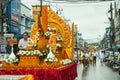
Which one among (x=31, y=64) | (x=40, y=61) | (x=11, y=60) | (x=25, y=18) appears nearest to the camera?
(x=31, y=64)

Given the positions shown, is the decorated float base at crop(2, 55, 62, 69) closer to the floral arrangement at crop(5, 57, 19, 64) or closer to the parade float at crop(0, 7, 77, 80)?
the parade float at crop(0, 7, 77, 80)

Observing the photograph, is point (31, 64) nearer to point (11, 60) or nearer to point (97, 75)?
point (11, 60)

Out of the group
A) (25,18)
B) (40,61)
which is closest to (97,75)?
(40,61)

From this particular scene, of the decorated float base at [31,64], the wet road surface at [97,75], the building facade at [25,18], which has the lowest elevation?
the wet road surface at [97,75]

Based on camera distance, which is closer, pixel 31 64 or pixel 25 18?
pixel 31 64

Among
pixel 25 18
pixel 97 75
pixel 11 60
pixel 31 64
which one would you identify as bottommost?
pixel 97 75

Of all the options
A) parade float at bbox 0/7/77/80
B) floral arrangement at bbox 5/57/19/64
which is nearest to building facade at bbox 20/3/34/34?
parade float at bbox 0/7/77/80

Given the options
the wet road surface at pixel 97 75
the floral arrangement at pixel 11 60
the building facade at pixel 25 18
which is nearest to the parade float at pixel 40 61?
the floral arrangement at pixel 11 60

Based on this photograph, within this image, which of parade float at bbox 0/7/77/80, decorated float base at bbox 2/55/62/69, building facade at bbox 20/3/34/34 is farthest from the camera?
building facade at bbox 20/3/34/34

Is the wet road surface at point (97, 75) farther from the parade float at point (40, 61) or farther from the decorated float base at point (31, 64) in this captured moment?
the decorated float base at point (31, 64)

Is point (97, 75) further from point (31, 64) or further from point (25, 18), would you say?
point (25, 18)

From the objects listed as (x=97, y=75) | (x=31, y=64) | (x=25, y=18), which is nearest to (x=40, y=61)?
(x=31, y=64)

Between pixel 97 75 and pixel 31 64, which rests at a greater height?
pixel 31 64

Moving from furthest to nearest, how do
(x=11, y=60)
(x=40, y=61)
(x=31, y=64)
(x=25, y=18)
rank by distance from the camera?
(x=25, y=18) → (x=40, y=61) → (x=11, y=60) → (x=31, y=64)
